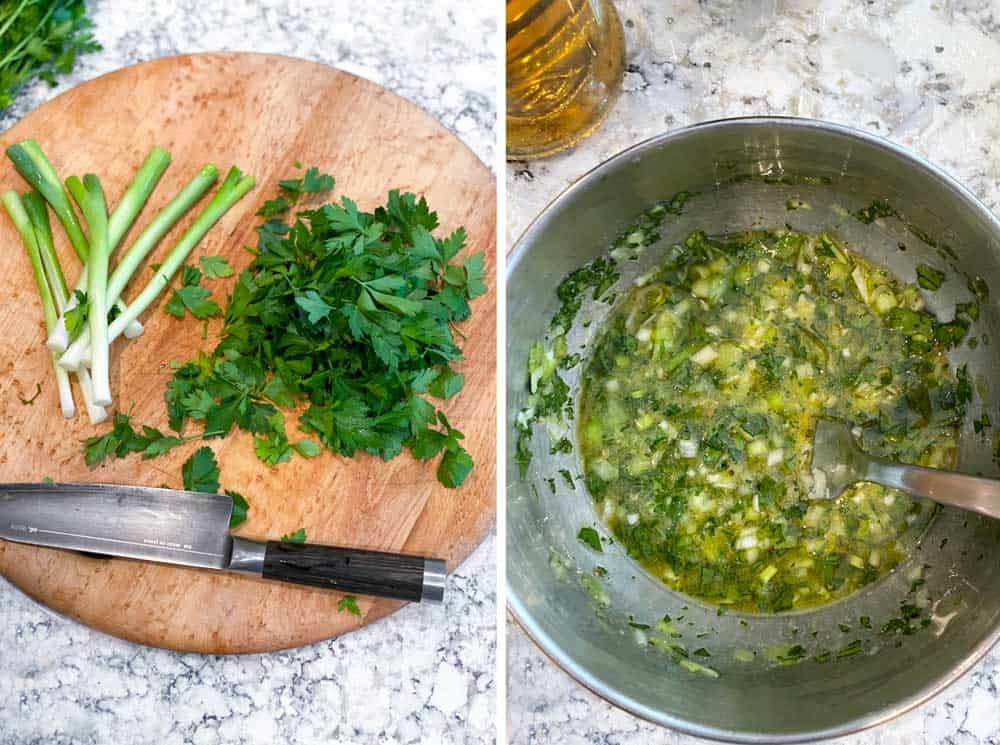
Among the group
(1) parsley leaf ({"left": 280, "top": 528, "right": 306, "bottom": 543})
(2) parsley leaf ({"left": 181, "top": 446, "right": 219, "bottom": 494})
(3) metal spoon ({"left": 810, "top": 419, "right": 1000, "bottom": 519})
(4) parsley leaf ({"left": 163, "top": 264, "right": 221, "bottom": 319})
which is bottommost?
(3) metal spoon ({"left": 810, "top": 419, "right": 1000, "bottom": 519})

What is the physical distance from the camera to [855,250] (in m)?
1.29

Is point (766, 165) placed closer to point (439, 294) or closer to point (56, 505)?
point (439, 294)

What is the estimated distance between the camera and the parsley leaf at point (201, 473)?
110cm

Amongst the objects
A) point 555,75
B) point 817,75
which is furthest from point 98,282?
point 817,75

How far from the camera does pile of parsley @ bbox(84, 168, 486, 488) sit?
107 cm

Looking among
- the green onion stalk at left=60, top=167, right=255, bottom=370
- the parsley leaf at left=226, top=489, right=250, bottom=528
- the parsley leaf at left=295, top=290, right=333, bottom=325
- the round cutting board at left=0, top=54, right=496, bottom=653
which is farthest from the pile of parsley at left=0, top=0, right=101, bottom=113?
the parsley leaf at left=226, top=489, right=250, bottom=528

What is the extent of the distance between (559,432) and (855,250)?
→ 1.74 feet

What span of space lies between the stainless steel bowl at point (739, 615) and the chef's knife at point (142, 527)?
27 cm

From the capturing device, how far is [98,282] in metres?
1.13

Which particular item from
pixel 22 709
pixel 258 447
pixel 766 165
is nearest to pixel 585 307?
pixel 766 165

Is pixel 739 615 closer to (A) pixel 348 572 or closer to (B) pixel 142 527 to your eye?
(A) pixel 348 572

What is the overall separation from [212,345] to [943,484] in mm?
967

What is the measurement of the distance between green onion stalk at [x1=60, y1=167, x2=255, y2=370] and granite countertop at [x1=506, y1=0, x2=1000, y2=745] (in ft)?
1.26

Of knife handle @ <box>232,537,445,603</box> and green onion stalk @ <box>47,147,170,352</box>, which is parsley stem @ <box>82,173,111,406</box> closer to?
green onion stalk @ <box>47,147,170,352</box>
